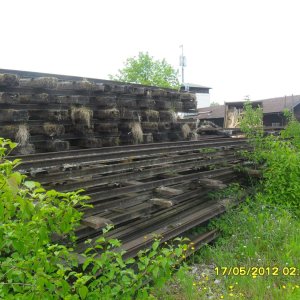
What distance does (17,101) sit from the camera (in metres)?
5.23

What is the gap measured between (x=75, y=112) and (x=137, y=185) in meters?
2.55

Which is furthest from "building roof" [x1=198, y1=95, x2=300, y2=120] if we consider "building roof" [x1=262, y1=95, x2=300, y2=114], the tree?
the tree

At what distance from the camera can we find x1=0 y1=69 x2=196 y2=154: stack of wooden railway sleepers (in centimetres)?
523

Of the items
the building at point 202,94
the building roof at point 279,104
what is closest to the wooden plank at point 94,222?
the building roof at point 279,104

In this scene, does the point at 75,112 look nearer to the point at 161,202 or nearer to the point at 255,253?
the point at 161,202

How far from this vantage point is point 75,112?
6191 millimetres

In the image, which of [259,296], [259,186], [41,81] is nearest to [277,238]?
[259,296]

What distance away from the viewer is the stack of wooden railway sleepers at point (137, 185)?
3.73m

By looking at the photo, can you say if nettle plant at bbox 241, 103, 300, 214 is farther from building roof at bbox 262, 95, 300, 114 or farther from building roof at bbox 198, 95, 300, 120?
building roof at bbox 262, 95, 300, 114

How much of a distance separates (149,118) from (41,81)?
10.5 ft

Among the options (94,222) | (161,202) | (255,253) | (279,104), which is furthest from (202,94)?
(94,222)
